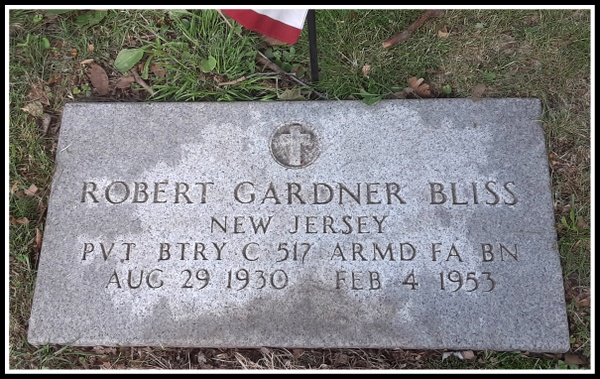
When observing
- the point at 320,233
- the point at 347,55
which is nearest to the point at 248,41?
the point at 347,55

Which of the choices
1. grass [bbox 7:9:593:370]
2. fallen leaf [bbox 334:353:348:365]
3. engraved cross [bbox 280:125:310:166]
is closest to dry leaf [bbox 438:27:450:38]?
grass [bbox 7:9:593:370]

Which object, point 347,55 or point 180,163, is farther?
point 347,55

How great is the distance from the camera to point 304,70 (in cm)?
260

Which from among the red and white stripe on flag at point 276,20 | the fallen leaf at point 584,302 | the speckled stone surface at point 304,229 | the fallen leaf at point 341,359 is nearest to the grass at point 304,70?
the fallen leaf at point 584,302

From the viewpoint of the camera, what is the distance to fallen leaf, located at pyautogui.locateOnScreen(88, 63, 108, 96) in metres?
2.59

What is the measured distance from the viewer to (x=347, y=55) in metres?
2.63

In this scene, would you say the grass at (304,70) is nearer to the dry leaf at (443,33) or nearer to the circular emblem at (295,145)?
the dry leaf at (443,33)

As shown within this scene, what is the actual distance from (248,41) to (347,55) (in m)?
0.53

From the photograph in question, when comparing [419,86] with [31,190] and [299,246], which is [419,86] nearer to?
[299,246]

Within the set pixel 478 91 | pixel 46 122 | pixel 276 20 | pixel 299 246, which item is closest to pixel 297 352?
pixel 299 246

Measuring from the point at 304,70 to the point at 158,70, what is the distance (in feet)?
2.54

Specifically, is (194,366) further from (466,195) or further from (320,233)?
(466,195)

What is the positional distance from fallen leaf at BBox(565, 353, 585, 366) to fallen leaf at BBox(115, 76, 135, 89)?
2.48 metres

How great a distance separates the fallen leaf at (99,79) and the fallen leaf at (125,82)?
0.07 metres
